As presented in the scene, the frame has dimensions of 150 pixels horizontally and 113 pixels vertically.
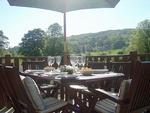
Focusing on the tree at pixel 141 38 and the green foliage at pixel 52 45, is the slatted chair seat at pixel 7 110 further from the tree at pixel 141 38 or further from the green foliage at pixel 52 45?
the tree at pixel 141 38

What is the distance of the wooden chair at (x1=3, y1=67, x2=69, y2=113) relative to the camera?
2.65m

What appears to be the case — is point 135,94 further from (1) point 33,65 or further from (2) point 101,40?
(2) point 101,40

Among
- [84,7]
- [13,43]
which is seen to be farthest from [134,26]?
[84,7]

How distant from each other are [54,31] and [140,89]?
49864 millimetres

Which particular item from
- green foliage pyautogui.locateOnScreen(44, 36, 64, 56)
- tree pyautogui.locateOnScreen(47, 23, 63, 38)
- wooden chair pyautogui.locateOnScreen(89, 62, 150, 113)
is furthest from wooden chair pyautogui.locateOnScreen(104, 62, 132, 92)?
tree pyautogui.locateOnScreen(47, 23, 63, 38)

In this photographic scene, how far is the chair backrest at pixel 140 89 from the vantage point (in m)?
2.46

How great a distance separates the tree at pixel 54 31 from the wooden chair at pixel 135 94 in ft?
155

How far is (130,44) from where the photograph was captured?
50.8 metres

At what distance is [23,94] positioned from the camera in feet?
8.74

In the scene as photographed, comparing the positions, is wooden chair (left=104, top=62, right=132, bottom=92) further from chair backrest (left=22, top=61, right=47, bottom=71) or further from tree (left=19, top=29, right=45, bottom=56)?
tree (left=19, top=29, right=45, bottom=56)

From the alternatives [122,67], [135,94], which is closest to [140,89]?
[135,94]

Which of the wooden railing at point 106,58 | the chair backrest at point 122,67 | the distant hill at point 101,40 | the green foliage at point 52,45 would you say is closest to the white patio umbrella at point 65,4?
the wooden railing at point 106,58

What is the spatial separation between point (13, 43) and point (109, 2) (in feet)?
123

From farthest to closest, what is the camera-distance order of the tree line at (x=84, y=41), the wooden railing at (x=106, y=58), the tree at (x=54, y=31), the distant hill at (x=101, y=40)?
the tree at (x=54, y=31) → the tree line at (x=84, y=41) → the distant hill at (x=101, y=40) → the wooden railing at (x=106, y=58)
